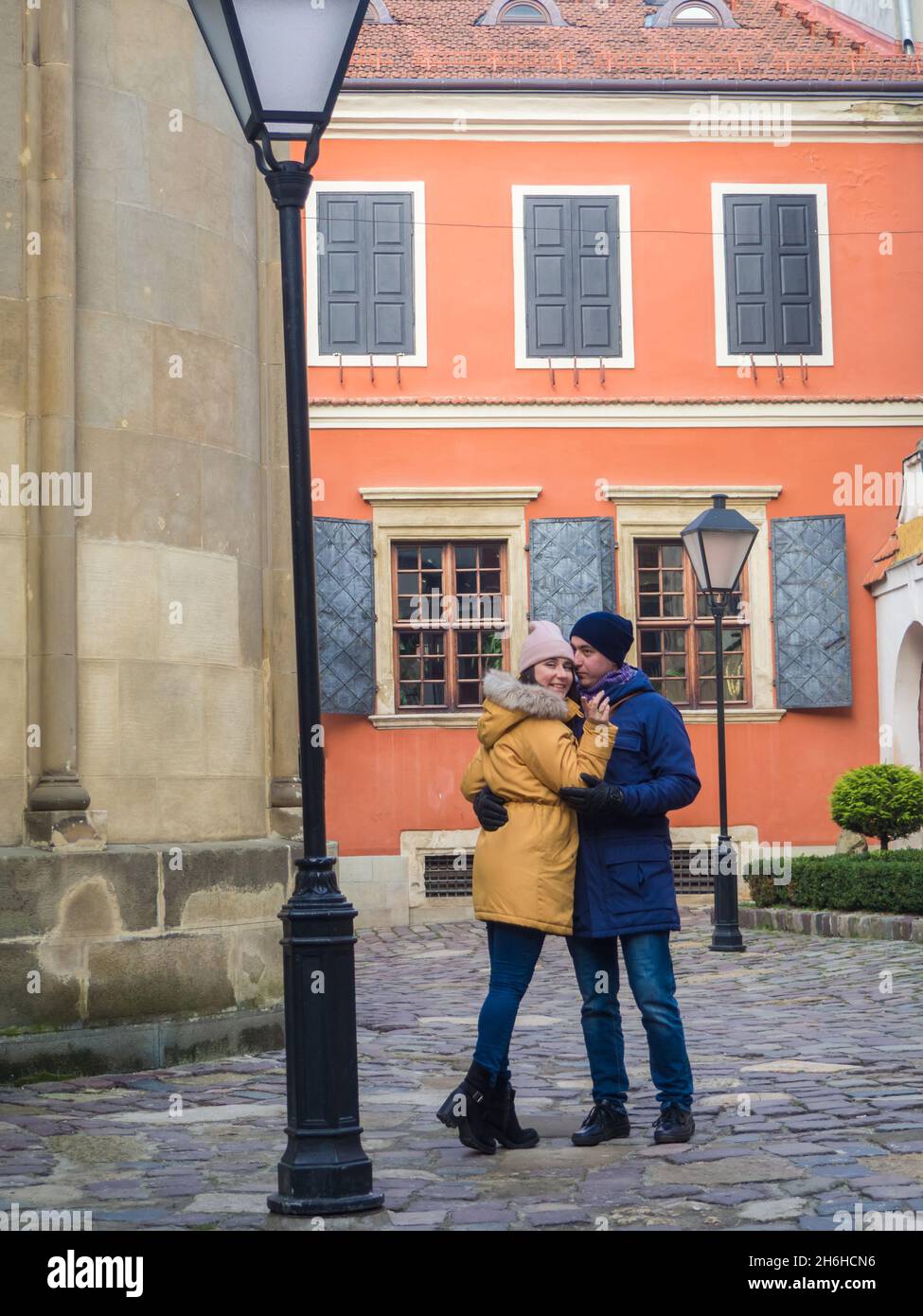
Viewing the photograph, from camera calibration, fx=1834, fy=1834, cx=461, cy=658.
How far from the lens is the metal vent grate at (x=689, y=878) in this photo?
18922 mm

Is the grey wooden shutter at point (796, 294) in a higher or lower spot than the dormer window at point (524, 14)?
lower

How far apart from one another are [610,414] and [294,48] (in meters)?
14.1

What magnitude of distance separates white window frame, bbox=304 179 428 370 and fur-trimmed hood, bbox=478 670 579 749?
13.2 m

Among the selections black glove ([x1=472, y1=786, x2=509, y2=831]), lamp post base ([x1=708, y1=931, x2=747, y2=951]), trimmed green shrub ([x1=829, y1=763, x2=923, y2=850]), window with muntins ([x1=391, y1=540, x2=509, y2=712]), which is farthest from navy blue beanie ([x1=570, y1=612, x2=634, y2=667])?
window with muntins ([x1=391, y1=540, x2=509, y2=712])

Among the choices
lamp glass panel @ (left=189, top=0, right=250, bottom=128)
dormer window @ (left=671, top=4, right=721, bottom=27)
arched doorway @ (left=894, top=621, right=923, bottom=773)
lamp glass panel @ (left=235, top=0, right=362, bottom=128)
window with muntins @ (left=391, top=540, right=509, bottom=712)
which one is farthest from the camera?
dormer window @ (left=671, top=4, right=721, bottom=27)

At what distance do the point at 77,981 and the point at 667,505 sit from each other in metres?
12.4

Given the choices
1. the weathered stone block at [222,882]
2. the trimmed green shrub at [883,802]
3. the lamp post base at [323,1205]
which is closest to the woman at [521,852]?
the lamp post base at [323,1205]

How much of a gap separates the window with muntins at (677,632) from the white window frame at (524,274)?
1.97 metres

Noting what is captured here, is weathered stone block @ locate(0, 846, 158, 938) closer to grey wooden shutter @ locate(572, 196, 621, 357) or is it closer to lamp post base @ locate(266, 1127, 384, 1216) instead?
lamp post base @ locate(266, 1127, 384, 1216)

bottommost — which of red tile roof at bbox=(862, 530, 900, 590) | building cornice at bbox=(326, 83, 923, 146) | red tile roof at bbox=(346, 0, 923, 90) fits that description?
red tile roof at bbox=(862, 530, 900, 590)

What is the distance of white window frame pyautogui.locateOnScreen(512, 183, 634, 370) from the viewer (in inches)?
754

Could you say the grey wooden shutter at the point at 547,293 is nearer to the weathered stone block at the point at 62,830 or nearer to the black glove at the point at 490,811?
the weathered stone block at the point at 62,830

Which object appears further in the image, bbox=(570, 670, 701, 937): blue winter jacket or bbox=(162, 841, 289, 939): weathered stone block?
bbox=(162, 841, 289, 939): weathered stone block
